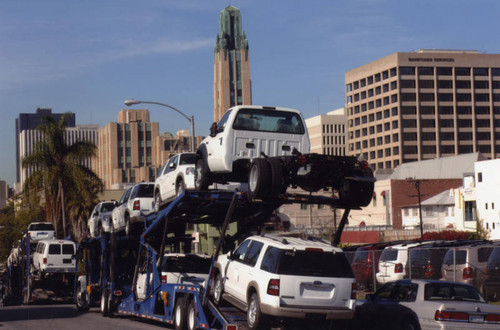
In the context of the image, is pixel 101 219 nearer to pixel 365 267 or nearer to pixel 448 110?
pixel 365 267

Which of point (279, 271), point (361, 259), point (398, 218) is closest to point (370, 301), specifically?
point (279, 271)

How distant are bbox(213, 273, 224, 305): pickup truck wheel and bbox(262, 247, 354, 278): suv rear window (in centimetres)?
213

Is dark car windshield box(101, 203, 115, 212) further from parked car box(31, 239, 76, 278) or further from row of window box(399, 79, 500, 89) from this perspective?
row of window box(399, 79, 500, 89)

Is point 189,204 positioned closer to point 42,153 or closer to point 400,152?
point 42,153

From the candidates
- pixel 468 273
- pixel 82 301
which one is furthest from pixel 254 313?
pixel 82 301

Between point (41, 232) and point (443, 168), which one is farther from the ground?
point (443, 168)

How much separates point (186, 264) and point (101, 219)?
33.4ft

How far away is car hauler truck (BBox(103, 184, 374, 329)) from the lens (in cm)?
1702

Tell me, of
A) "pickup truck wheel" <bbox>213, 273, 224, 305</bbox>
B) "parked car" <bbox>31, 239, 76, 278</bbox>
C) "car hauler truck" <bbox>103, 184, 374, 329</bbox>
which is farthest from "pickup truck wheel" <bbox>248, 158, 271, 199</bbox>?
"parked car" <bbox>31, 239, 76, 278</bbox>

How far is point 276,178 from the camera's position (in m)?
16.5

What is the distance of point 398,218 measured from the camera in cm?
9944

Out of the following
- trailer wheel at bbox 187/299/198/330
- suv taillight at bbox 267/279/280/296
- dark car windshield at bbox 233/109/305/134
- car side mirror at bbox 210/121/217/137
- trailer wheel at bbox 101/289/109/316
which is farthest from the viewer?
trailer wheel at bbox 101/289/109/316

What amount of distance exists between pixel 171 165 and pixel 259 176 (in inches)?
213

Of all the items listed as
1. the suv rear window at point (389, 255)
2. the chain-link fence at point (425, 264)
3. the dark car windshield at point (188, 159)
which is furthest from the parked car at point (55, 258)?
the dark car windshield at point (188, 159)
